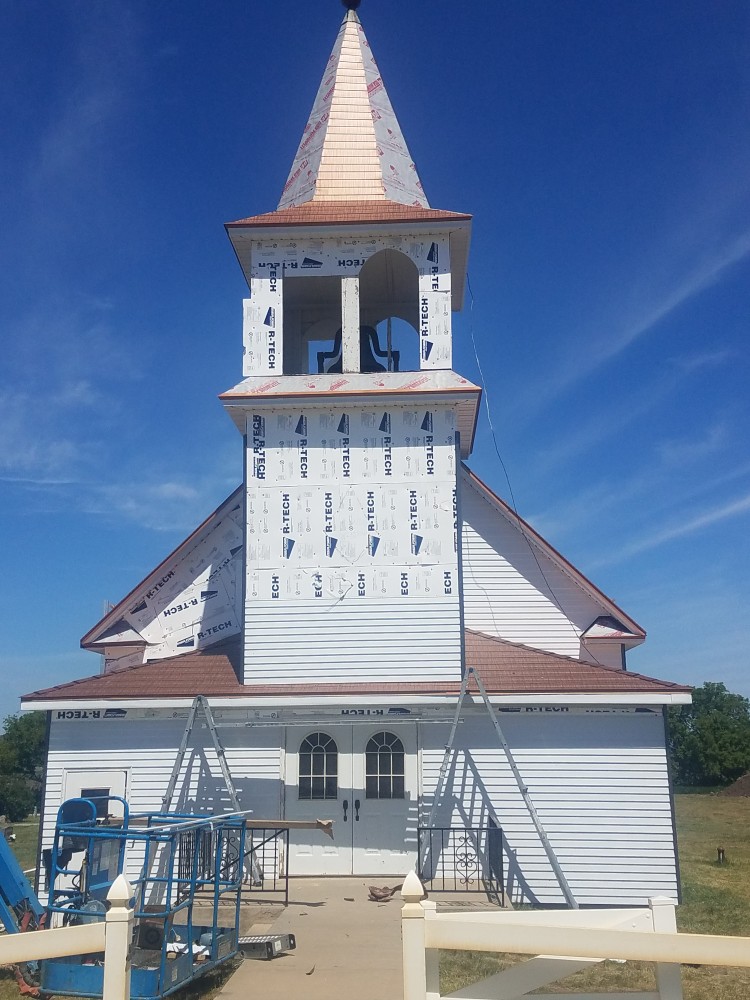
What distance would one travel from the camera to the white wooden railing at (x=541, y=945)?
4.05m

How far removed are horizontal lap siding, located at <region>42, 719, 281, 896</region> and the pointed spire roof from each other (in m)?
10.5

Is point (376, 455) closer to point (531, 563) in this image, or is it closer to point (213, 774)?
point (531, 563)

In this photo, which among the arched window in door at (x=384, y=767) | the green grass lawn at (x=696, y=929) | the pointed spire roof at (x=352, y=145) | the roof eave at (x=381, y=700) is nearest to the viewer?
the green grass lawn at (x=696, y=929)

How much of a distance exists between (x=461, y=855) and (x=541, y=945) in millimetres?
10441

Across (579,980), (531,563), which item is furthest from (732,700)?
(579,980)

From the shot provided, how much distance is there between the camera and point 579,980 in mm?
9789

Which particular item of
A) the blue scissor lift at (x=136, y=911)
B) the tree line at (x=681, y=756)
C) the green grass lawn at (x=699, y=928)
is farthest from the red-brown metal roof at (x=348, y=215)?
the tree line at (x=681, y=756)

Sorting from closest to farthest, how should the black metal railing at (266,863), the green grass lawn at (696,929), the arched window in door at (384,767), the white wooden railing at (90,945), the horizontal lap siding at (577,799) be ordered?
1. the white wooden railing at (90,945)
2. the green grass lawn at (696,929)
3. the black metal railing at (266,863)
4. the horizontal lap siding at (577,799)
5. the arched window in door at (384,767)

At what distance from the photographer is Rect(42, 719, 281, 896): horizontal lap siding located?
14.4 metres

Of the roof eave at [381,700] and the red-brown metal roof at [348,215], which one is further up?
the red-brown metal roof at [348,215]

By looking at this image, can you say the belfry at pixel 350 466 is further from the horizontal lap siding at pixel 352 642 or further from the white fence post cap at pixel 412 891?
the white fence post cap at pixel 412 891

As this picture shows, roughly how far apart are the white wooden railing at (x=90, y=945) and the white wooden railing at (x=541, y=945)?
1477 millimetres

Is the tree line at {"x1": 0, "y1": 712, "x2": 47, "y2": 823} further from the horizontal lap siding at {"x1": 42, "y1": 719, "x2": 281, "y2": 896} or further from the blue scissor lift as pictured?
the blue scissor lift

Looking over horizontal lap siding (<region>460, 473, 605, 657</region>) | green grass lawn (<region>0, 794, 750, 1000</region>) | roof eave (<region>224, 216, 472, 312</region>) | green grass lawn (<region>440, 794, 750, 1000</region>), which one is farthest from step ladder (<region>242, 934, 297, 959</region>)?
roof eave (<region>224, 216, 472, 312</region>)
